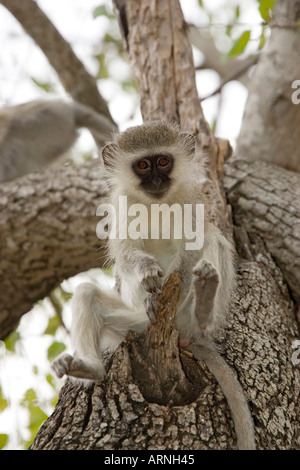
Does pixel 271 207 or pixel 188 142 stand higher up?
pixel 188 142

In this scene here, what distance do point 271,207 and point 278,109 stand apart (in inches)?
59.1

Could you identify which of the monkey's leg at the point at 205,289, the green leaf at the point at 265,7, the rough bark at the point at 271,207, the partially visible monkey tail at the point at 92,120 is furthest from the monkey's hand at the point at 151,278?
the partially visible monkey tail at the point at 92,120

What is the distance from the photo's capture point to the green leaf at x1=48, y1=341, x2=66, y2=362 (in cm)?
451

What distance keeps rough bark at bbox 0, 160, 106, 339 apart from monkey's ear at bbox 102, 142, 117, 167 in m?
1.10

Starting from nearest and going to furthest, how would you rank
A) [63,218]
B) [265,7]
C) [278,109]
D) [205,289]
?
[205,289] → [265,7] → [63,218] → [278,109]

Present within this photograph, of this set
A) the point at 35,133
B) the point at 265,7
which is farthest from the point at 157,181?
the point at 35,133

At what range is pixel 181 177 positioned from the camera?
12.8 feet

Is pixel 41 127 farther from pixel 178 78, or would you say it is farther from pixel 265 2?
pixel 265 2

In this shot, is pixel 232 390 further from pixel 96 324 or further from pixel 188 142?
pixel 188 142

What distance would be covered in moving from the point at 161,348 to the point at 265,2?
2.76 meters

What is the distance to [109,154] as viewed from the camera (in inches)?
163

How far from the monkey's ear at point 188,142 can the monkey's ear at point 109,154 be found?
1.60 ft

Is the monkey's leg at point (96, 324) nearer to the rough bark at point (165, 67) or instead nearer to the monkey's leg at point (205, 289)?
the monkey's leg at point (205, 289)

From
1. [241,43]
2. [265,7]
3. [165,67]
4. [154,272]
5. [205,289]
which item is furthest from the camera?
[165,67]
